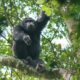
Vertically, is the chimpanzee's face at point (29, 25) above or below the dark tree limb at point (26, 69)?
above

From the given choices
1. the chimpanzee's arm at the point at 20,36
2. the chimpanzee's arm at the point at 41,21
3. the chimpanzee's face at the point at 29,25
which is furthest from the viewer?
the chimpanzee's arm at the point at 41,21

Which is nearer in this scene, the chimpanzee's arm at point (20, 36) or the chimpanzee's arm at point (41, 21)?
the chimpanzee's arm at point (20, 36)

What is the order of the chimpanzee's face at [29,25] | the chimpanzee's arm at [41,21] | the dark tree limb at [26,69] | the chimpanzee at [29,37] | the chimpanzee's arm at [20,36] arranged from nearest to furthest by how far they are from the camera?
the dark tree limb at [26,69]
the chimpanzee's arm at [20,36]
the chimpanzee at [29,37]
the chimpanzee's face at [29,25]
the chimpanzee's arm at [41,21]

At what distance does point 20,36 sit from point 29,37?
0.27 m

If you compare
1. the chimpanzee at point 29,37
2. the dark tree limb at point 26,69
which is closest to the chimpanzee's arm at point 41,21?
the chimpanzee at point 29,37

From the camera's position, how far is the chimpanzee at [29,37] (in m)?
6.21

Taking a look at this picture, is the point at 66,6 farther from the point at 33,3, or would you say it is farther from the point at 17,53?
the point at 33,3

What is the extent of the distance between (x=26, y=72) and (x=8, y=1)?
3.49 meters

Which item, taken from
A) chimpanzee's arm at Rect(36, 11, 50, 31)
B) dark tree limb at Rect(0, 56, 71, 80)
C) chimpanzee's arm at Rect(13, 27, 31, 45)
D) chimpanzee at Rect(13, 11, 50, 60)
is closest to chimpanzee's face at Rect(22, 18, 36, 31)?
chimpanzee at Rect(13, 11, 50, 60)

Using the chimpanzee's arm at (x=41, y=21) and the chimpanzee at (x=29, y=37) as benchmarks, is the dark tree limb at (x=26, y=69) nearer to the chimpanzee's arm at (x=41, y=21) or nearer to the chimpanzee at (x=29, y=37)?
the chimpanzee at (x=29, y=37)

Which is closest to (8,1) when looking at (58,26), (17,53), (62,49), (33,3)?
(33,3)

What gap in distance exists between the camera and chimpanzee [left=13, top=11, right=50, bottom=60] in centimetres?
621

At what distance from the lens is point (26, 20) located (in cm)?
716

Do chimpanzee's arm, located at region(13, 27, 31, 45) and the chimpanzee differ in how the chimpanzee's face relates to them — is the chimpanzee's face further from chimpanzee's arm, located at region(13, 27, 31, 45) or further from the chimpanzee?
chimpanzee's arm, located at region(13, 27, 31, 45)
